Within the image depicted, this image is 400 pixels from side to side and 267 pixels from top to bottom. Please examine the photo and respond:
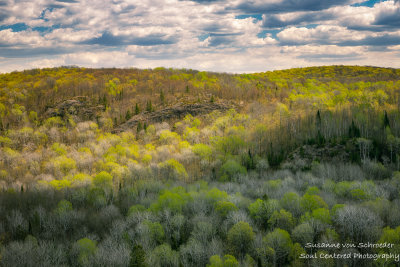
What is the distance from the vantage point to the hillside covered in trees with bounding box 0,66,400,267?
69.7 feet

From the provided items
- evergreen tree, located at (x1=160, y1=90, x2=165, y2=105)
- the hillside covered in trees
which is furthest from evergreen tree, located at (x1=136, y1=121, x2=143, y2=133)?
evergreen tree, located at (x1=160, y1=90, x2=165, y2=105)

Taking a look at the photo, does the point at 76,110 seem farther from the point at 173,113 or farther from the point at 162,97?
the point at 173,113

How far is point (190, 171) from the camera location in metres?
60.9

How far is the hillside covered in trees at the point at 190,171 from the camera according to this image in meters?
21.2

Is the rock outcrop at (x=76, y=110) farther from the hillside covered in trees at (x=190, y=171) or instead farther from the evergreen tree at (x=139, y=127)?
the evergreen tree at (x=139, y=127)

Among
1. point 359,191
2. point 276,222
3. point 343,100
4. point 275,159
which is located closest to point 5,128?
point 275,159

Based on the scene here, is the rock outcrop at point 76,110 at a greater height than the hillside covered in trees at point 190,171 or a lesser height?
greater

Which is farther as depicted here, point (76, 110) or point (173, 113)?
point (76, 110)

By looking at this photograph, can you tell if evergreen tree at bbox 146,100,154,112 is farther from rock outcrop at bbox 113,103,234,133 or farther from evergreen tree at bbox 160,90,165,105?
evergreen tree at bbox 160,90,165,105

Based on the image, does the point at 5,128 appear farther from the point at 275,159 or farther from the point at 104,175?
the point at 275,159

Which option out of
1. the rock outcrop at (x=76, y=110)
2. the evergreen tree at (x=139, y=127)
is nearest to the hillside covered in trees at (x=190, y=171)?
the evergreen tree at (x=139, y=127)

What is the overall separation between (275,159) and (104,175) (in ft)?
119

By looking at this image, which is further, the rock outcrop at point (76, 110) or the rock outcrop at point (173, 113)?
the rock outcrop at point (76, 110)

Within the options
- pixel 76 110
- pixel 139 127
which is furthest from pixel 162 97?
pixel 76 110
